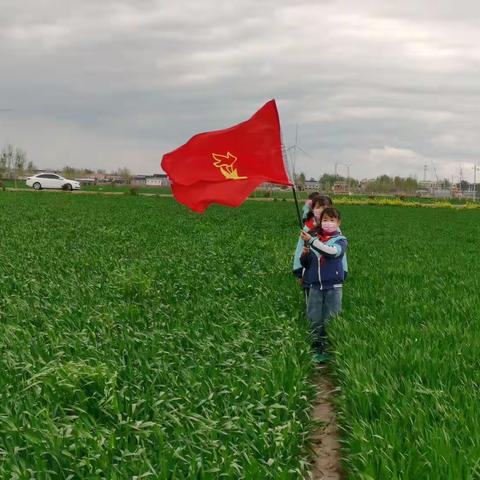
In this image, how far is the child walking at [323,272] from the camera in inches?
272

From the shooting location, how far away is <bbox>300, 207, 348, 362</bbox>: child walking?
6.91 metres

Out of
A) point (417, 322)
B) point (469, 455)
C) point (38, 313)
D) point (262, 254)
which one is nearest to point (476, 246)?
point (262, 254)

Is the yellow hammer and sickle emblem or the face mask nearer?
the yellow hammer and sickle emblem

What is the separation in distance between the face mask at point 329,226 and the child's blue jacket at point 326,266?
0.34 feet

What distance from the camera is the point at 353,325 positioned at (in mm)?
7137

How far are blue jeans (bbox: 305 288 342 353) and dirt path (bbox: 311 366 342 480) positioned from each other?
1.38 metres

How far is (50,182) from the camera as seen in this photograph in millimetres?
63281

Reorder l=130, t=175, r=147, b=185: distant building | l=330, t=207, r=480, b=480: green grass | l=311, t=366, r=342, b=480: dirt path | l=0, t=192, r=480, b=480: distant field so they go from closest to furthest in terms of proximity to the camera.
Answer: l=330, t=207, r=480, b=480: green grass, l=0, t=192, r=480, b=480: distant field, l=311, t=366, r=342, b=480: dirt path, l=130, t=175, r=147, b=185: distant building

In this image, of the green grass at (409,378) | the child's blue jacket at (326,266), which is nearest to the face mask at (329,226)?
the child's blue jacket at (326,266)

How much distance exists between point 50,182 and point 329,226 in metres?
60.4

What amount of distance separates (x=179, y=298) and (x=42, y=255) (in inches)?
214

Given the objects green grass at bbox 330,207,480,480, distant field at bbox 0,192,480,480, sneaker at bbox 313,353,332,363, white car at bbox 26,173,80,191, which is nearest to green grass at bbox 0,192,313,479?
distant field at bbox 0,192,480,480

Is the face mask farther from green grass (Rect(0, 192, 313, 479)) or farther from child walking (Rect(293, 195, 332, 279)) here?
green grass (Rect(0, 192, 313, 479))

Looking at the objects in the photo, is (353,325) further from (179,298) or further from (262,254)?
(262,254)
